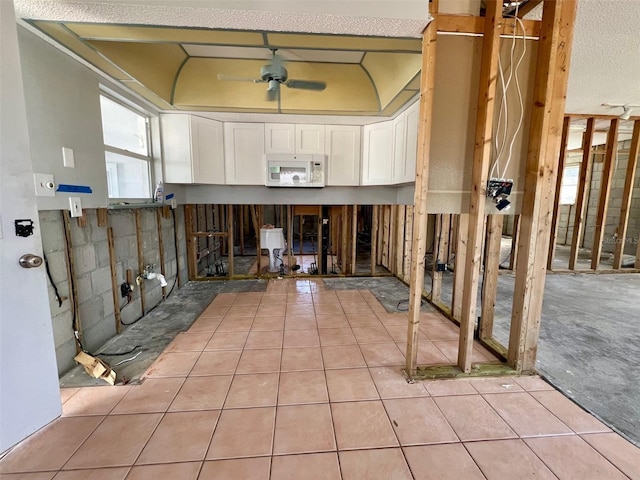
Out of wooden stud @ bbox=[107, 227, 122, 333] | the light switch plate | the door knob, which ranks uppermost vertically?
the light switch plate

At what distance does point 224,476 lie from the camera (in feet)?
4.54

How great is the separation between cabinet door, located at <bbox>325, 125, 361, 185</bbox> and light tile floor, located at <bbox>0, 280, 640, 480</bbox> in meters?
2.46

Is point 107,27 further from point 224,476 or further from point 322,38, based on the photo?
point 224,476

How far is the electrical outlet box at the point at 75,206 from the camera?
2.18m

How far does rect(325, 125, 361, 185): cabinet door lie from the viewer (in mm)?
4023

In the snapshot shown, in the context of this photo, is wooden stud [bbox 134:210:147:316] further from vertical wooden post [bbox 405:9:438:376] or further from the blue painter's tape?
vertical wooden post [bbox 405:9:438:376]

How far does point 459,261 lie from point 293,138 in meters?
2.62

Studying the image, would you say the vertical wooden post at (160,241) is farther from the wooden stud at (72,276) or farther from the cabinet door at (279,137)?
the cabinet door at (279,137)

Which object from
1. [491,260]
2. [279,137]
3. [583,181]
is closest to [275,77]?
[279,137]

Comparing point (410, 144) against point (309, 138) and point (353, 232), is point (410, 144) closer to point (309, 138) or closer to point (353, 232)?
point (309, 138)

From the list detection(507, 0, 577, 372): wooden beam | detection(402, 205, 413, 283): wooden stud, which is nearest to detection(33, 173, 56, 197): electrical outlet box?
detection(507, 0, 577, 372): wooden beam

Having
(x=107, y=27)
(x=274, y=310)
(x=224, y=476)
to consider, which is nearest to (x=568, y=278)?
(x=274, y=310)

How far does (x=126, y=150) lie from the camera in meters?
3.10

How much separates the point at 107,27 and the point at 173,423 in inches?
102
